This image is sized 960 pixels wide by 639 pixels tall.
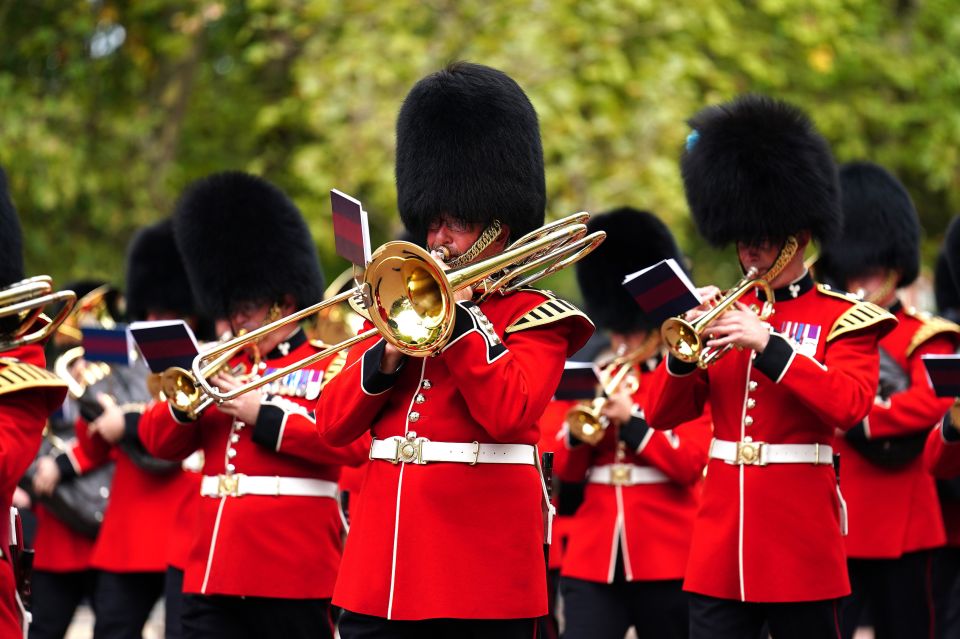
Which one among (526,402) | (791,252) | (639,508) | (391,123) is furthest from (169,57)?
(526,402)

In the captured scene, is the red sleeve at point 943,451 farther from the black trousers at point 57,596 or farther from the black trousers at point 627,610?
the black trousers at point 57,596

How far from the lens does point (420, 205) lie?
14.6 ft

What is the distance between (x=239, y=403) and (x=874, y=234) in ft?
9.43

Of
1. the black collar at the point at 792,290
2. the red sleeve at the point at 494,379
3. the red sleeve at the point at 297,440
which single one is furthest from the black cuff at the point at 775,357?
the red sleeve at the point at 297,440

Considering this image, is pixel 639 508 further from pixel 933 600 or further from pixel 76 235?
pixel 76 235

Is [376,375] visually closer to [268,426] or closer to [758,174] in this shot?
[268,426]

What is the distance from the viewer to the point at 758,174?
5.32m

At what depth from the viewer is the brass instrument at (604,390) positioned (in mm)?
6156

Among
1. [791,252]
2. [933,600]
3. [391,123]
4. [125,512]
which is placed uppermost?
[391,123]

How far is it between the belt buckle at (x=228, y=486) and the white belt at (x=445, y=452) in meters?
1.31

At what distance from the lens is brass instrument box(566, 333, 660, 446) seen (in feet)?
20.2

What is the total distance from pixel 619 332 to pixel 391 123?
18.5 ft

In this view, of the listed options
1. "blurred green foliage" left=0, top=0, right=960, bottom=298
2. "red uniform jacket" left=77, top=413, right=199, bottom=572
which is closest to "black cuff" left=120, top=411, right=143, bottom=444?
"red uniform jacket" left=77, top=413, right=199, bottom=572

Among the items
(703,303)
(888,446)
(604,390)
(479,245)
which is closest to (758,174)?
(703,303)
